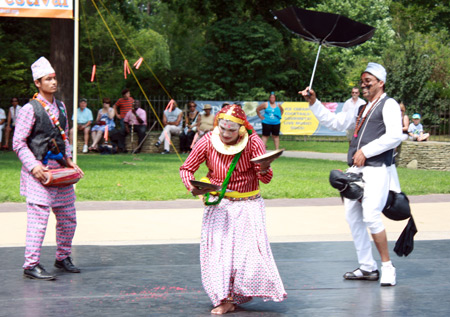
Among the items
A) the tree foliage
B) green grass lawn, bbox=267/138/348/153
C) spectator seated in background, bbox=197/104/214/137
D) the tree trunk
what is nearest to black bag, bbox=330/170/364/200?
spectator seated in background, bbox=197/104/214/137

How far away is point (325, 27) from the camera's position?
300 inches

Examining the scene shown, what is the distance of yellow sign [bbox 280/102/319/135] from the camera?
30562 millimetres

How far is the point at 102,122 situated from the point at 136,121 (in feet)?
3.45

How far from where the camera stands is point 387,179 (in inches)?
266

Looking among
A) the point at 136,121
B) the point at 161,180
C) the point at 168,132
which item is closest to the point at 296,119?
the point at 168,132

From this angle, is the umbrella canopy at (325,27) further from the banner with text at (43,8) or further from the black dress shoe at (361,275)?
the banner with text at (43,8)

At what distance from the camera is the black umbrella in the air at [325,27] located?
7611mm

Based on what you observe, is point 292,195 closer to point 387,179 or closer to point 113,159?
point 387,179

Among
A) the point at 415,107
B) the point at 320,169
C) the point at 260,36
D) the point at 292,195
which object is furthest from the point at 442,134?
the point at 292,195

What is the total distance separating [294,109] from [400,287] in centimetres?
2419

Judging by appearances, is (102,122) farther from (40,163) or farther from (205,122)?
(40,163)

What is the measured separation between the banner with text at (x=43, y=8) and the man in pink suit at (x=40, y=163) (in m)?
5.30

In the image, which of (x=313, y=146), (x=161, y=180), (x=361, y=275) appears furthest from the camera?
(x=313, y=146)

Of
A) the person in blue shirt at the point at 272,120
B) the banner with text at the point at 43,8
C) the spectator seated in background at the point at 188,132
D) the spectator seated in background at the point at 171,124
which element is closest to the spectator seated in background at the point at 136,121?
the spectator seated in background at the point at 171,124
